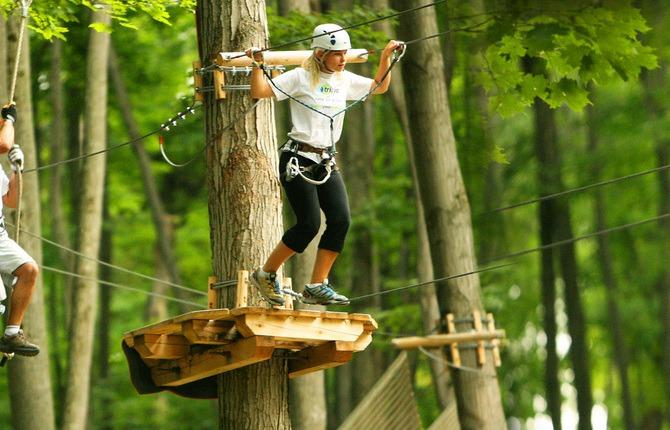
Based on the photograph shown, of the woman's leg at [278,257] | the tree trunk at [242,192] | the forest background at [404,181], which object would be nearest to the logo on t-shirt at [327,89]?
the tree trunk at [242,192]

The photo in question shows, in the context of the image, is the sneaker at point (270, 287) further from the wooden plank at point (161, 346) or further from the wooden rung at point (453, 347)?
the wooden rung at point (453, 347)

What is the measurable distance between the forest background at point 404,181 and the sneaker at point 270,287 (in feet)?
10.9

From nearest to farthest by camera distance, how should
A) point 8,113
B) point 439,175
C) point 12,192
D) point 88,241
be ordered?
point 8,113 → point 12,192 → point 439,175 → point 88,241

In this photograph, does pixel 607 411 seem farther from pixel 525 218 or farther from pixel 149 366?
pixel 149 366

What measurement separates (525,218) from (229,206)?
560 inches

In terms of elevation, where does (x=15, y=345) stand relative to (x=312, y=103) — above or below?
below

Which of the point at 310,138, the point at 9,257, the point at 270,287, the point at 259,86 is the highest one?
the point at 259,86

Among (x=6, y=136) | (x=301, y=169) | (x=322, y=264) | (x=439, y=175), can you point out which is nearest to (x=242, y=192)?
(x=301, y=169)

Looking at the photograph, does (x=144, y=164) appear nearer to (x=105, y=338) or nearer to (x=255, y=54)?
(x=105, y=338)

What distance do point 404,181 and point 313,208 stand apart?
10.1m

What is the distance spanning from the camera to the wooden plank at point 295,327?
6555 millimetres

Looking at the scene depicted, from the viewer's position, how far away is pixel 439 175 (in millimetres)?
10461

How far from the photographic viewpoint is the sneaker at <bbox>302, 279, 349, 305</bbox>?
6918 millimetres

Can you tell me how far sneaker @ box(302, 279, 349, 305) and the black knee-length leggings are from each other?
0.23 m
